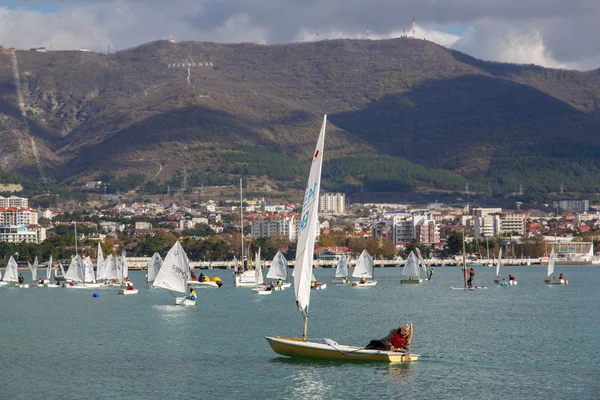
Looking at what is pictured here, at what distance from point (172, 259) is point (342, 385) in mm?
39536

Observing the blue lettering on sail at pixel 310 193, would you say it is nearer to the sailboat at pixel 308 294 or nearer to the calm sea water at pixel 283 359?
the sailboat at pixel 308 294

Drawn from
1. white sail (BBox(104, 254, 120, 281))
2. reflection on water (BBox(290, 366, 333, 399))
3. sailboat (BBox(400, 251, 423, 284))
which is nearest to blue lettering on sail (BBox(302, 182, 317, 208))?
reflection on water (BBox(290, 366, 333, 399))

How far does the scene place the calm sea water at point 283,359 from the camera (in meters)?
45.2

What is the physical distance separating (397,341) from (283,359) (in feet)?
15.8

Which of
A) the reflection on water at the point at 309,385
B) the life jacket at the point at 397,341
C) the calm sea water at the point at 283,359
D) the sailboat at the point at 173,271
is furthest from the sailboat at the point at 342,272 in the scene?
the reflection on water at the point at 309,385

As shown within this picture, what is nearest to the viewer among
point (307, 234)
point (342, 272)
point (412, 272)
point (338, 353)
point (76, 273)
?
point (307, 234)

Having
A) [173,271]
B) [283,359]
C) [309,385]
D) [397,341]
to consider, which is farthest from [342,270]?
[309,385]

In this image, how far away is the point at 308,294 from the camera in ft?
156

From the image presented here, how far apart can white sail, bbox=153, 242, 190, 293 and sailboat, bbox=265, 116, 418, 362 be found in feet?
111

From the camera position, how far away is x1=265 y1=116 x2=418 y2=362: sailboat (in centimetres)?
4628

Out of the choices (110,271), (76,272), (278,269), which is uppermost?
(278,269)

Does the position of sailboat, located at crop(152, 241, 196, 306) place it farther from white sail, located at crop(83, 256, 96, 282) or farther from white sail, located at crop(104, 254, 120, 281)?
white sail, located at crop(104, 254, 120, 281)

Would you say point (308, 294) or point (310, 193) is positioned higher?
point (310, 193)

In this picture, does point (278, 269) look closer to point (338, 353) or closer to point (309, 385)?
point (338, 353)
